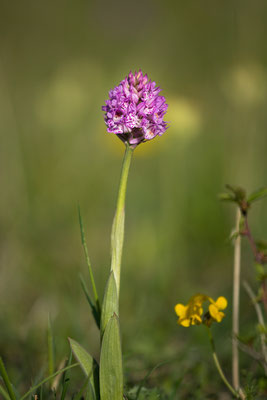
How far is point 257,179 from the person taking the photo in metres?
2.49

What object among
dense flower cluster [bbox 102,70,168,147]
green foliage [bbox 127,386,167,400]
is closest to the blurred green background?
green foliage [bbox 127,386,167,400]

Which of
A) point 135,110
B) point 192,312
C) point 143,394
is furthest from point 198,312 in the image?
point 135,110

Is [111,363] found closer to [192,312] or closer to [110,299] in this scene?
[110,299]

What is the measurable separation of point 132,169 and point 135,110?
253 centimetres

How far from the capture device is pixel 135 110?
91 centimetres

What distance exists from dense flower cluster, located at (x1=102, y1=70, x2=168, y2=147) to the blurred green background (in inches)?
33.8

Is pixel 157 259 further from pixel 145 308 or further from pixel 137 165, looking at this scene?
pixel 137 165

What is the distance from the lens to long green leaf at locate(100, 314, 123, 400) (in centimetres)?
86

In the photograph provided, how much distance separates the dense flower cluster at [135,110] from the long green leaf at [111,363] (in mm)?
397

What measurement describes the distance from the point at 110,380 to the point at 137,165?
2.72 m

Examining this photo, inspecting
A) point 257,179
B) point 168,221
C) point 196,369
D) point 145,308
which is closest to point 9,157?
point 168,221

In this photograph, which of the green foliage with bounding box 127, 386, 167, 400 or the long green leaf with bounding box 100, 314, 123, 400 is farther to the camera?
the green foliage with bounding box 127, 386, 167, 400

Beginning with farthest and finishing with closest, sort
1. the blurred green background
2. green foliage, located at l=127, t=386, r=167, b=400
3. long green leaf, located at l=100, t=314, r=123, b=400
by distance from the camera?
1. the blurred green background
2. green foliage, located at l=127, t=386, r=167, b=400
3. long green leaf, located at l=100, t=314, r=123, b=400

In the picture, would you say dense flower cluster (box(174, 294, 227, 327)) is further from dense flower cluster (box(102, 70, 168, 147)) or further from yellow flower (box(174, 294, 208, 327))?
dense flower cluster (box(102, 70, 168, 147))
